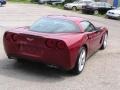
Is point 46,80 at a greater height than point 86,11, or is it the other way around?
point 46,80

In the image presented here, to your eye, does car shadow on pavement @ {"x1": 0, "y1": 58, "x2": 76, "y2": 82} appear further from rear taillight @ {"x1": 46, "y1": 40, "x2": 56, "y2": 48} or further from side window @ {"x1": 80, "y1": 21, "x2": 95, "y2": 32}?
side window @ {"x1": 80, "y1": 21, "x2": 95, "y2": 32}

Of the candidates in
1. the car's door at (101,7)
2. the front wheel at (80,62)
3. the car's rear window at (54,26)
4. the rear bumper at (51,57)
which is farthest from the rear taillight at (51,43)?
the car's door at (101,7)

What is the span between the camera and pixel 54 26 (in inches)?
314

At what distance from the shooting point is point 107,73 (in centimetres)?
793

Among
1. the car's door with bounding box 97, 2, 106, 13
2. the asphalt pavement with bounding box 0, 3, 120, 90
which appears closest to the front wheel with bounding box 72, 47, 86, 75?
the asphalt pavement with bounding box 0, 3, 120, 90

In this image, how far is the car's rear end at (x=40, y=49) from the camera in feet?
22.8

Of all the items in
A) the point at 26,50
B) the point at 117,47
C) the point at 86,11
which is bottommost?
the point at 86,11

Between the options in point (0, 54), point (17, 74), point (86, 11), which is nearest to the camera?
point (17, 74)

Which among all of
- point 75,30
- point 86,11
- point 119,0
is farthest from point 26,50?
point 119,0

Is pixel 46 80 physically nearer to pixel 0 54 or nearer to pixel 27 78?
pixel 27 78

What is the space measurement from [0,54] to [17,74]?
2.12 m

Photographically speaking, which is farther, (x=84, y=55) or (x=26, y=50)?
(x=84, y=55)

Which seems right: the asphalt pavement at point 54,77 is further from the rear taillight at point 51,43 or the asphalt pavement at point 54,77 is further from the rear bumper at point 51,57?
the rear taillight at point 51,43

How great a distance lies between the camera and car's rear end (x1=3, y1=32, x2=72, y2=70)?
696cm
